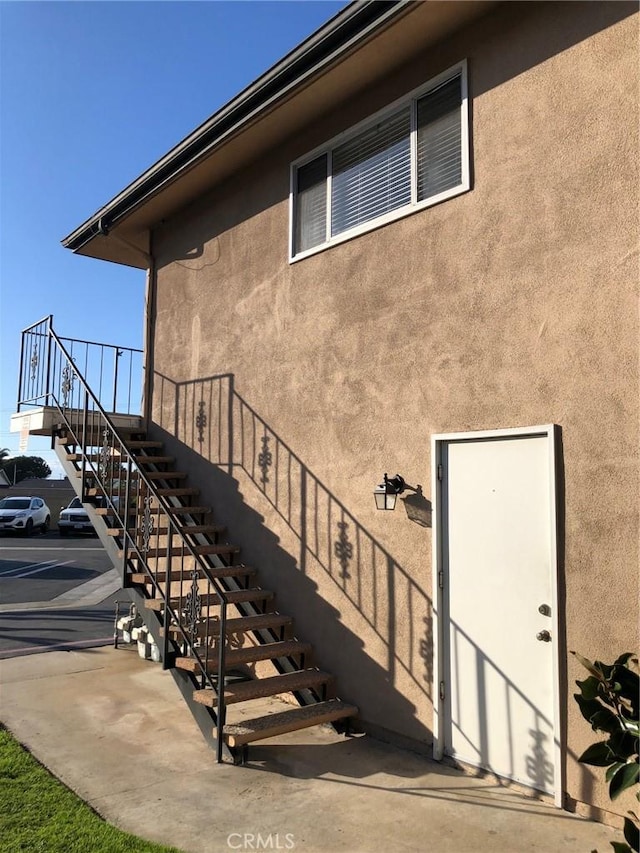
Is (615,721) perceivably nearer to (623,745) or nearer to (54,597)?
(623,745)

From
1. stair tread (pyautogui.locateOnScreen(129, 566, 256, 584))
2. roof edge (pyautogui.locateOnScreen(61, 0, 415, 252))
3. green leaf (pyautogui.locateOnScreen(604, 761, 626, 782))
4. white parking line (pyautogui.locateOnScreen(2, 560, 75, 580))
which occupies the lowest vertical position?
white parking line (pyautogui.locateOnScreen(2, 560, 75, 580))

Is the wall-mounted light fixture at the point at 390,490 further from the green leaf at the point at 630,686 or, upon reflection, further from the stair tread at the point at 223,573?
the green leaf at the point at 630,686

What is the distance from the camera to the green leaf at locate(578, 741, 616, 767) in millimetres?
2926

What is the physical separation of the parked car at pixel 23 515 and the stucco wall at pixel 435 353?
64.1 ft

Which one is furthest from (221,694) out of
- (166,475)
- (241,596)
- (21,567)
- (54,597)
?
(21,567)

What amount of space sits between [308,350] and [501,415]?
2.20 meters

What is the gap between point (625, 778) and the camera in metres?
2.76

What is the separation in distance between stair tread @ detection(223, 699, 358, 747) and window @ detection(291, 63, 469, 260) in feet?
12.8

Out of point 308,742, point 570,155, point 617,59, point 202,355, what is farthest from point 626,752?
point 202,355

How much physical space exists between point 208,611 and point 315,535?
1.12m

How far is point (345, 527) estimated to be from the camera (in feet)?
17.7

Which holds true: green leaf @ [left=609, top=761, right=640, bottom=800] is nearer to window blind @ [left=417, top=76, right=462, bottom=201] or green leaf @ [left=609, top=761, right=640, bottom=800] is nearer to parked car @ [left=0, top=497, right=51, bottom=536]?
window blind @ [left=417, top=76, right=462, bottom=201]

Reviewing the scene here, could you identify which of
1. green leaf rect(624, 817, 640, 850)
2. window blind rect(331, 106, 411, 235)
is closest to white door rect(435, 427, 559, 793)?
green leaf rect(624, 817, 640, 850)

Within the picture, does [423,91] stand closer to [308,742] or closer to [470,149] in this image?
[470,149]
